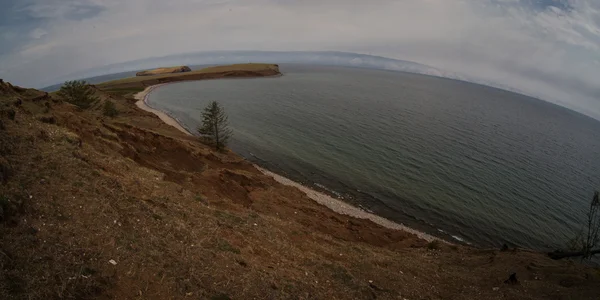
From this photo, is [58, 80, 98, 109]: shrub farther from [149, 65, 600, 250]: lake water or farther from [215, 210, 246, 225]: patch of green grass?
[215, 210, 246, 225]: patch of green grass

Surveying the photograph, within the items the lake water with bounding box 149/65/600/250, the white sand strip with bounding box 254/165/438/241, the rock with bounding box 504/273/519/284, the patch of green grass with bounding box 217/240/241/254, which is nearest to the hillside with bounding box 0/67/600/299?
the patch of green grass with bounding box 217/240/241/254

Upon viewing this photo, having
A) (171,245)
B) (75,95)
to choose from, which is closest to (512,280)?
(171,245)

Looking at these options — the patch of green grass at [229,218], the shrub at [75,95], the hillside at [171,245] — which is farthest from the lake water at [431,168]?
the patch of green grass at [229,218]

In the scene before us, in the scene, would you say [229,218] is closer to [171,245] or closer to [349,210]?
[171,245]

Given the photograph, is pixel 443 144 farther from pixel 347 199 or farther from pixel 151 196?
pixel 151 196

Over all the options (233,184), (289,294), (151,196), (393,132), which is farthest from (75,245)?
(393,132)

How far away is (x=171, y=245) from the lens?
50.3ft

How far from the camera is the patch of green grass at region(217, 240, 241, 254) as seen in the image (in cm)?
1678

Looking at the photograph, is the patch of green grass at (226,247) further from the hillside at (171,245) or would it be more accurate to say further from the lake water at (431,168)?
the lake water at (431,168)

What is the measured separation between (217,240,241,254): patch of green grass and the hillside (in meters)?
0.06

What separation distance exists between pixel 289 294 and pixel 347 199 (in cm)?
2926

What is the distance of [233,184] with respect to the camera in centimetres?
3188

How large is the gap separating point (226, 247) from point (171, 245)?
10.2 feet

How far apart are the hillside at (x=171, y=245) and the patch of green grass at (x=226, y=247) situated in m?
0.06
